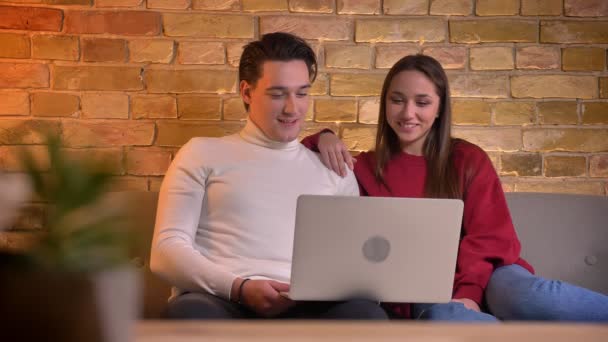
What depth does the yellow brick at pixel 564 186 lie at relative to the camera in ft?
8.33

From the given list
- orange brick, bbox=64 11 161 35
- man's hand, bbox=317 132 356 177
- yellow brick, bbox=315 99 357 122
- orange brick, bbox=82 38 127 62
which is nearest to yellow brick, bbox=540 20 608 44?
yellow brick, bbox=315 99 357 122

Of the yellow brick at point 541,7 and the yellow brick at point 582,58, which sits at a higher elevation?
the yellow brick at point 541,7

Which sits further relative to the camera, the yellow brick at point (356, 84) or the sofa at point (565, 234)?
the yellow brick at point (356, 84)

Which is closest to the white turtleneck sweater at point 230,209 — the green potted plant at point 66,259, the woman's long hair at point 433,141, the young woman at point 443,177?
the young woman at point 443,177

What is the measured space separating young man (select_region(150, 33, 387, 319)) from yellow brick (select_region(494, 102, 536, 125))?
612mm

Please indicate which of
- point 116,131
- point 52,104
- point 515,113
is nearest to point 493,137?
point 515,113

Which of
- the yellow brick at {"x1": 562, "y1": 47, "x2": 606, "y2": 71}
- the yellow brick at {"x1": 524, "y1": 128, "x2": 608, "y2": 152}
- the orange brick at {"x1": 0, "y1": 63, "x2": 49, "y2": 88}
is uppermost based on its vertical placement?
the yellow brick at {"x1": 562, "y1": 47, "x2": 606, "y2": 71}

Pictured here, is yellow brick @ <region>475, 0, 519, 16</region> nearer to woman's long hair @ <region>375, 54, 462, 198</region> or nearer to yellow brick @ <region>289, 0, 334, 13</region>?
woman's long hair @ <region>375, 54, 462, 198</region>

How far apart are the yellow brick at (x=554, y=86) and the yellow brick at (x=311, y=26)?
1.97 ft

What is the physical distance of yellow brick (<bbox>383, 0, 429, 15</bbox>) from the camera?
248 cm

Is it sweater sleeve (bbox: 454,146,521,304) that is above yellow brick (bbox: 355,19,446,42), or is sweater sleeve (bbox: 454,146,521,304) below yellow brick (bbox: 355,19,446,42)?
below

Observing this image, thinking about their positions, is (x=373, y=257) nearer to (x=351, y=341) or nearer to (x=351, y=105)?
(x=351, y=341)

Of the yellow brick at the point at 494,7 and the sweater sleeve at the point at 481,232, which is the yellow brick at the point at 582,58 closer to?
the yellow brick at the point at 494,7

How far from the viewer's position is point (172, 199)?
2023 millimetres
